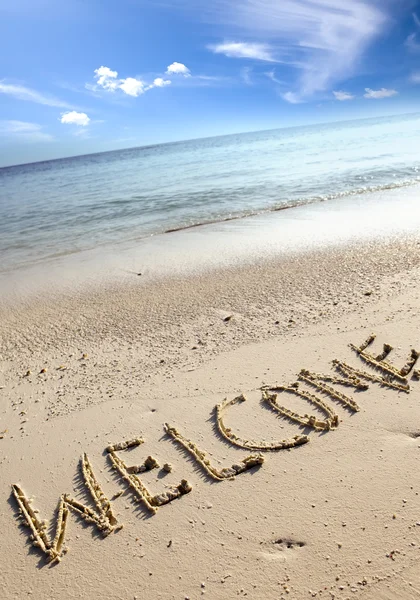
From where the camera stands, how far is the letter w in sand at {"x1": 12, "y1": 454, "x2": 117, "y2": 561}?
88.0 inches

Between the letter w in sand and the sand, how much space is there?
0.12 ft

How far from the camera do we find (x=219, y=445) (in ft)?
9.22

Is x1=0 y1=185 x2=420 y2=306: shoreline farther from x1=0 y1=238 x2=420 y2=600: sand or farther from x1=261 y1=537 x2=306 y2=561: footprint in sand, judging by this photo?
x1=261 y1=537 x2=306 y2=561: footprint in sand

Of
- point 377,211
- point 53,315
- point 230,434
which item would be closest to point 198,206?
point 377,211

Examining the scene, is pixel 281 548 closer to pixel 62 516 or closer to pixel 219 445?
pixel 219 445

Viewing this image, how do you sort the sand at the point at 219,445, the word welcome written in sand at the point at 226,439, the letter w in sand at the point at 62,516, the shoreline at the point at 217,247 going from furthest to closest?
the shoreline at the point at 217,247 < the word welcome written in sand at the point at 226,439 < the letter w in sand at the point at 62,516 < the sand at the point at 219,445

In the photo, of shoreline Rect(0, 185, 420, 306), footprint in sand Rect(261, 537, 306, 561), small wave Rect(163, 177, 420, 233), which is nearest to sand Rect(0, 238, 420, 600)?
footprint in sand Rect(261, 537, 306, 561)

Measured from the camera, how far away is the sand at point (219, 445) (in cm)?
202

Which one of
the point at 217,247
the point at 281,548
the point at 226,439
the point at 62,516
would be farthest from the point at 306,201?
the point at 62,516

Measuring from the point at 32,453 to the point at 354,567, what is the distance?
Result: 2325 mm

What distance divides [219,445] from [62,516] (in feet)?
3.61

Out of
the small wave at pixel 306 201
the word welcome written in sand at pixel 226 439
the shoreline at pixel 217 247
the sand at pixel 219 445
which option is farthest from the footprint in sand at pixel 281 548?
the small wave at pixel 306 201

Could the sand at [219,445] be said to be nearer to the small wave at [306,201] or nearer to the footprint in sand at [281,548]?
the footprint in sand at [281,548]

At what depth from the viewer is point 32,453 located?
9.75ft
